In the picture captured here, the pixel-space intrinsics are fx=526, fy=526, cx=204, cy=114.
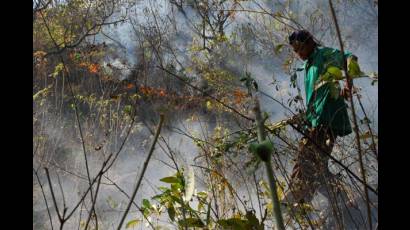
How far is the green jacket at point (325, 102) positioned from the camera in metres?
1.24

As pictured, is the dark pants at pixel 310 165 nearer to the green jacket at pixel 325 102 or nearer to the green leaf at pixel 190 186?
the green jacket at pixel 325 102

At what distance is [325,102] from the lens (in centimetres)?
162

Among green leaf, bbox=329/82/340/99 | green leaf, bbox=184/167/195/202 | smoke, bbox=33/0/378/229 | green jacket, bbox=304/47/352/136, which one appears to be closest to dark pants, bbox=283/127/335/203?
green jacket, bbox=304/47/352/136

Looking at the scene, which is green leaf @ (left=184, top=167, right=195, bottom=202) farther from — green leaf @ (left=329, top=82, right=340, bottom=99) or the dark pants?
the dark pants

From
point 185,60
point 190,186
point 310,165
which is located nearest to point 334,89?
point 190,186

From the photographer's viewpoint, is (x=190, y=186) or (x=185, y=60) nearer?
(x=190, y=186)

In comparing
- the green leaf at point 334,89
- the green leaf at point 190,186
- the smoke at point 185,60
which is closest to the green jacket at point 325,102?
the green leaf at point 334,89

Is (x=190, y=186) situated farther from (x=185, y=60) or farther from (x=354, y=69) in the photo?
(x=185, y=60)

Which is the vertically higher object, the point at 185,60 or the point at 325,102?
the point at 185,60

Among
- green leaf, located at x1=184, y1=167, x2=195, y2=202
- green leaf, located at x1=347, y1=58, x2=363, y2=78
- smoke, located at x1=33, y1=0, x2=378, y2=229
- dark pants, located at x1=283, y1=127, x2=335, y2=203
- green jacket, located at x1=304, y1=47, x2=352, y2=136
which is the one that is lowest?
green leaf, located at x1=184, y1=167, x2=195, y2=202

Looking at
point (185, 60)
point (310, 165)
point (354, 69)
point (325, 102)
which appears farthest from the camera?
point (185, 60)

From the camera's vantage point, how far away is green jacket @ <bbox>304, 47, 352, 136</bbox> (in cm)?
124

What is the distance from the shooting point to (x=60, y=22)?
6680 millimetres
